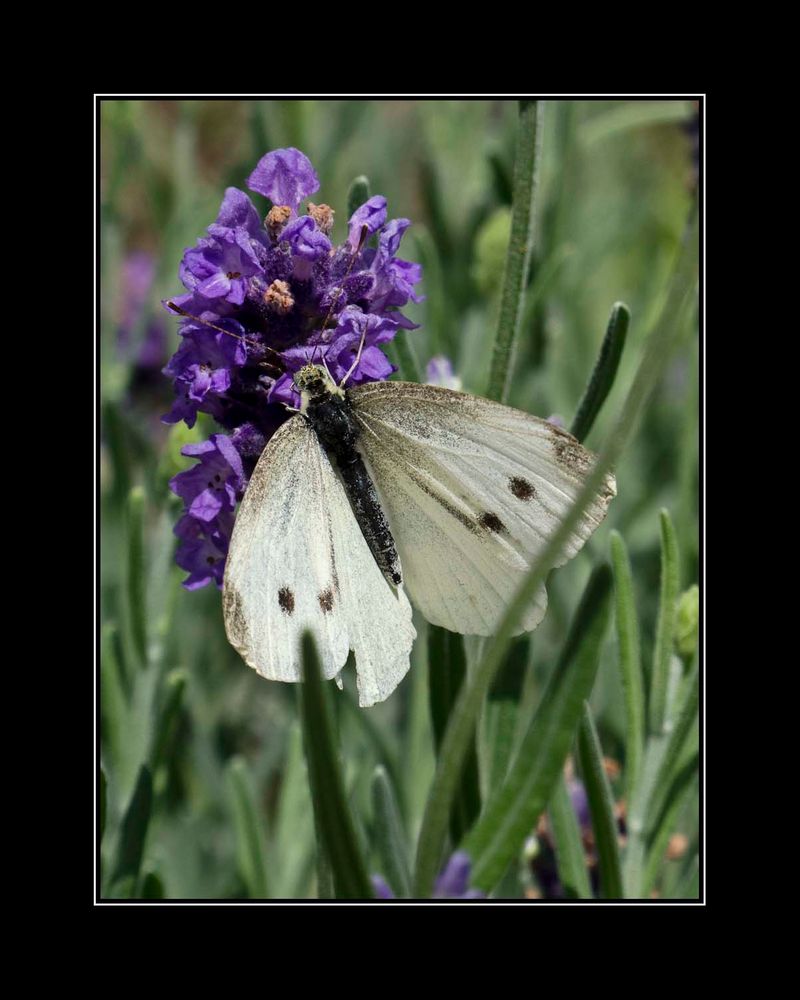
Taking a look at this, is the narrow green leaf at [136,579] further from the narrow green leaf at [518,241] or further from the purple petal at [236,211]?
the narrow green leaf at [518,241]

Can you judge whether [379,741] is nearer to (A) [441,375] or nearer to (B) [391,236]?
(A) [441,375]

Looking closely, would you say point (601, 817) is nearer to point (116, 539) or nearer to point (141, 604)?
point (141, 604)

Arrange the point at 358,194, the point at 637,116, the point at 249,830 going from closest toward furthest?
the point at 358,194 → the point at 249,830 → the point at 637,116

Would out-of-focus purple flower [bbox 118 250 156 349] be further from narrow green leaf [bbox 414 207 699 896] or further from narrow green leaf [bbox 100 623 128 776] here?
narrow green leaf [bbox 414 207 699 896]

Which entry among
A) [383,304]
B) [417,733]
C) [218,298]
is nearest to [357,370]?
[383,304]

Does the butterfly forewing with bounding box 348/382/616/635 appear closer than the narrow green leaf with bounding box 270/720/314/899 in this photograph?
Yes

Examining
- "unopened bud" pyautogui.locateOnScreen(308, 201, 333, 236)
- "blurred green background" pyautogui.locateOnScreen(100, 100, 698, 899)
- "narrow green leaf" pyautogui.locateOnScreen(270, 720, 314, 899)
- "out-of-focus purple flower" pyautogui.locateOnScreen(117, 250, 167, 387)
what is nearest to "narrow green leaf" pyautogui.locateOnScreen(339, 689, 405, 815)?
"blurred green background" pyautogui.locateOnScreen(100, 100, 698, 899)

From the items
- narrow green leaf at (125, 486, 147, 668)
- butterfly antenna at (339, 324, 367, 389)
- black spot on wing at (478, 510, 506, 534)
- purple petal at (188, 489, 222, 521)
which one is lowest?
narrow green leaf at (125, 486, 147, 668)

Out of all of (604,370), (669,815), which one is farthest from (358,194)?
(669,815)
